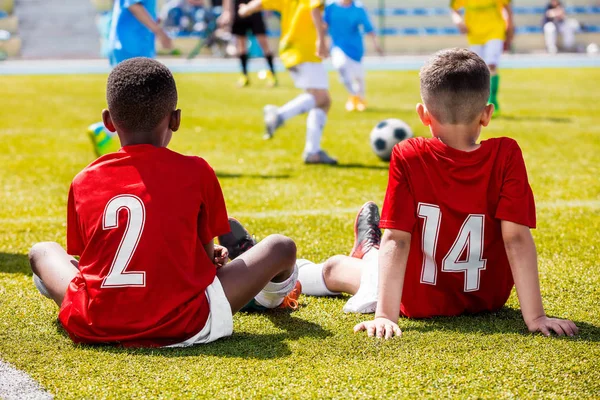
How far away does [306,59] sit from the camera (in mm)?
7586

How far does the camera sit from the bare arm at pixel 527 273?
300cm

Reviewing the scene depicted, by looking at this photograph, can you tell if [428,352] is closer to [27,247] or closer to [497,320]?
[497,320]

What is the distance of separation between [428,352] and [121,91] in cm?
140

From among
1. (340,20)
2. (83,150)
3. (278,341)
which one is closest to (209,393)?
(278,341)

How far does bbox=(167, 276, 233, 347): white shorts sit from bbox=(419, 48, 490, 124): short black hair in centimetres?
105

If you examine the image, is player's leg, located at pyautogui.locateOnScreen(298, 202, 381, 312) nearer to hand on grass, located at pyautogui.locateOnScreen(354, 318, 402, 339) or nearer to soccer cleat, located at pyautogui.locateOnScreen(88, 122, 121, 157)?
hand on grass, located at pyautogui.locateOnScreen(354, 318, 402, 339)

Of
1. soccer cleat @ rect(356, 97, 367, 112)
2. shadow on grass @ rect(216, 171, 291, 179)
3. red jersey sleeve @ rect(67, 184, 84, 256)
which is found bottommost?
soccer cleat @ rect(356, 97, 367, 112)

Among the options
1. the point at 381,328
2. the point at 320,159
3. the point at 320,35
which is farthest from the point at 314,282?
the point at 320,35

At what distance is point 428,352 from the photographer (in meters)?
2.82

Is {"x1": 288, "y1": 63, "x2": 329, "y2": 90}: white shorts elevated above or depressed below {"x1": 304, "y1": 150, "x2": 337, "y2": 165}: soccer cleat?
above

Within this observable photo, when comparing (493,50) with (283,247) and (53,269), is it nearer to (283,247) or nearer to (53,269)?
(283,247)

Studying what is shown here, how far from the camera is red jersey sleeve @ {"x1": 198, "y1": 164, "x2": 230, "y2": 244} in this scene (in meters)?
2.94

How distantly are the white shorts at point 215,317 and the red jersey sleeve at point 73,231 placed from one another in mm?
497

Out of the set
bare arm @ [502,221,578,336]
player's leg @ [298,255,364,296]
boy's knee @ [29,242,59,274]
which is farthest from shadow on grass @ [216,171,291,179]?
bare arm @ [502,221,578,336]
